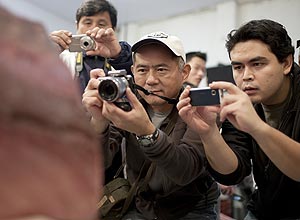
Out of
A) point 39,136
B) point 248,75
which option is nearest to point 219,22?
point 248,75

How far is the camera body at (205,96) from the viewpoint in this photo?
0.81m

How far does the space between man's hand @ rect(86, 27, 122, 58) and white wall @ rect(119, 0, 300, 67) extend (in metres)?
2.45

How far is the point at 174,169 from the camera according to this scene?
2.68 feet

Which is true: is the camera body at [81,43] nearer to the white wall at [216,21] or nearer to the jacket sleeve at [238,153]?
the jacket sleeve at [238,153]

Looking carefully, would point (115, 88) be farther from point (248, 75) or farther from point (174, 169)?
point (248, 75)

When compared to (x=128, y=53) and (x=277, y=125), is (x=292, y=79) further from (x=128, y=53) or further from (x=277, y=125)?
(x=128, y=53)

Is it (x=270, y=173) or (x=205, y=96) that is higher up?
(x=205, y=96)

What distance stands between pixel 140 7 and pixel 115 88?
3.32m

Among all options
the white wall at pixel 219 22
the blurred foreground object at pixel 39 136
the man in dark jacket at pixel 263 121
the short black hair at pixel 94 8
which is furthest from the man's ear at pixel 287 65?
the white wall at pixel 219 22

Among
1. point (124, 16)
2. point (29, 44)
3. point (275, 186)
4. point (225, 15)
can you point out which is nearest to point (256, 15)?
point (225, 15)

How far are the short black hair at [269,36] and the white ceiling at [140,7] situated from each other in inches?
107

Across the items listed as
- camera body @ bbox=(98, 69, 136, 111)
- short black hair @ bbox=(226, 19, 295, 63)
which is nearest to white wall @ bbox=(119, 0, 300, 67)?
short black hair @ bbox=(226, 19, 295, 63)

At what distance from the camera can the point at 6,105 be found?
19 cm

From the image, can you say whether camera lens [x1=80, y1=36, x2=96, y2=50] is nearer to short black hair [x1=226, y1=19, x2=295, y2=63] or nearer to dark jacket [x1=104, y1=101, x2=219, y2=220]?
dark jacket [x1=104, y1=101, x2=219, y2=220]
